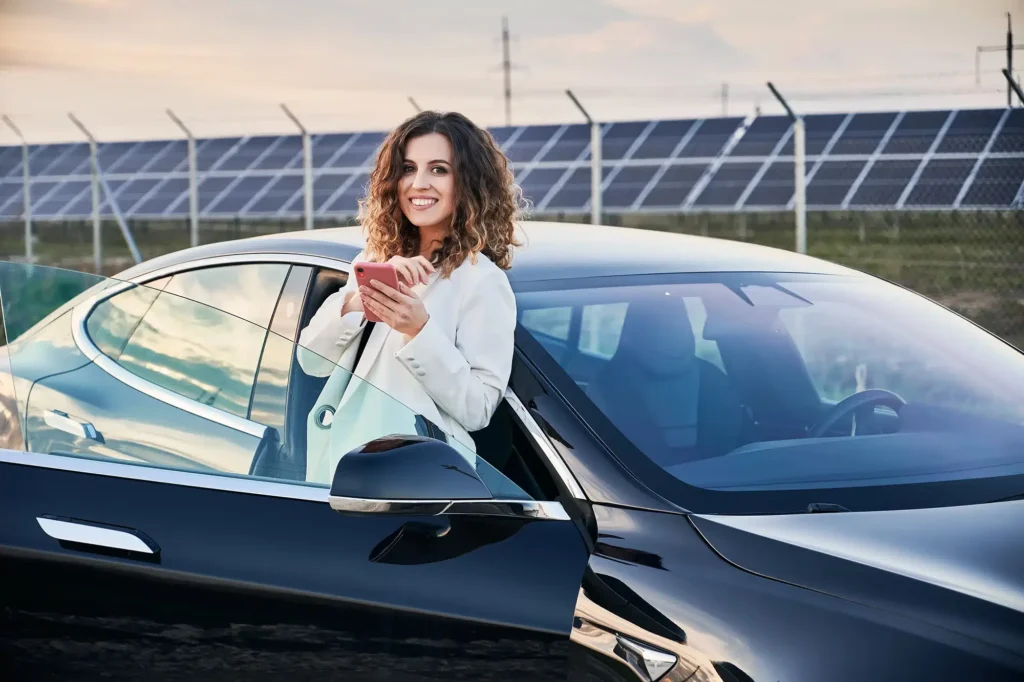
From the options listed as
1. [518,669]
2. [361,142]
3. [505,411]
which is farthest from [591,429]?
[361,142]

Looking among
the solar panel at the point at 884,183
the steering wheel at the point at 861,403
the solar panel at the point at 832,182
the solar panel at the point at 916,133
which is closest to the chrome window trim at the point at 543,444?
the steering wheel at the point at 861,403

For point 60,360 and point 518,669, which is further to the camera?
point 60,360

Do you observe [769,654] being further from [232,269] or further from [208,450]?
[232,269]

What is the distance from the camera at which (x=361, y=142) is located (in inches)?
886

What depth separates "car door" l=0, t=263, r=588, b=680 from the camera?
2.29 metres

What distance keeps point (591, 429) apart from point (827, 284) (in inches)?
42.7

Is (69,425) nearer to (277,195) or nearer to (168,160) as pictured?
(277,195)

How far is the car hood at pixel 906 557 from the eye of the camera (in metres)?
2.06

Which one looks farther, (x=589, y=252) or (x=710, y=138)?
(x=710, y=138)

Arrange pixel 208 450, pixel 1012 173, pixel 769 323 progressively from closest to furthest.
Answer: pixel 208 450 → pixel 769 323 → pixel 1012 173

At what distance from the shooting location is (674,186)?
2003 centimetres

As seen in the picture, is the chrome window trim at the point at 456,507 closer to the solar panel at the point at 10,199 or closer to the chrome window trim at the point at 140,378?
the chrome window trim at the point at 140,378

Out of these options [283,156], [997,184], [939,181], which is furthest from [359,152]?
[997,184]

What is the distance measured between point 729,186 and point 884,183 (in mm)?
2358
